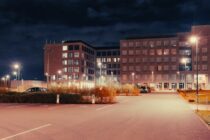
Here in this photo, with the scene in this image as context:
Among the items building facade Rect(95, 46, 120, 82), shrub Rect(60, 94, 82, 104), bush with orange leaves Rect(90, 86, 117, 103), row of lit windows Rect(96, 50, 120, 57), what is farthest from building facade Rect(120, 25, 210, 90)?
shrub Rect(60, 94, 82, 104)

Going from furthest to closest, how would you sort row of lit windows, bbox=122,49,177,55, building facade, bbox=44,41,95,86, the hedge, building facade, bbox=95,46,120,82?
building facade, bbox=95,46,120,82, building facade, bbox=44,41,95,86, row of lit windows, bbox=122,49,177,55, the hedge

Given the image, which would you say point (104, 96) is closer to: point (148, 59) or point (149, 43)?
point (148, 59)

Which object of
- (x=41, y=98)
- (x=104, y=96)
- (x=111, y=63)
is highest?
(x=111, y=63)

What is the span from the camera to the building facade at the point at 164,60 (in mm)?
119625

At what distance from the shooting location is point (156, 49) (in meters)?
127

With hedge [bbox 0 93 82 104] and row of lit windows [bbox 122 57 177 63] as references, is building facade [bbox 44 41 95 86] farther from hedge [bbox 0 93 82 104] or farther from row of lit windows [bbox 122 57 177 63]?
hedge [bbox 0 93 82 104]

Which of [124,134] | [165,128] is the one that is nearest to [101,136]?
[124,134]

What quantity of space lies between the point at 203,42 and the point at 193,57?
21.1 ft

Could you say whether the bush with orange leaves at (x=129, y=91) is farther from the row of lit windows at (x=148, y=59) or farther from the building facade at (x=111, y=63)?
the building facade at (x=111, y=63)

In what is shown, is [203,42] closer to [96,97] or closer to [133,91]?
[133,91]

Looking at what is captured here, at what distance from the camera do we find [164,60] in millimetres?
126500

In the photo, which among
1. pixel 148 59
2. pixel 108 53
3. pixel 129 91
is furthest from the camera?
pixel 108 53

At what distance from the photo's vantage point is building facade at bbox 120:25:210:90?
4710 inches

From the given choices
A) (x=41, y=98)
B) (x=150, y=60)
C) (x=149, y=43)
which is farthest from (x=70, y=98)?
(x=149, y=43)
